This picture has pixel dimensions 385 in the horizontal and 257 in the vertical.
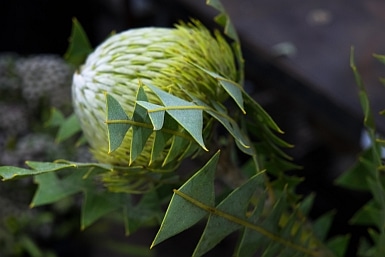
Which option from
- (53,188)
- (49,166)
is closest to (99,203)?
(53,188)

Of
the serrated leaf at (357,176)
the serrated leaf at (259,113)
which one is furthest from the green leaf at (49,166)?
the serrated leaf at (357,176)

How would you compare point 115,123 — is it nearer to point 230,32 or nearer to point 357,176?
point 230,32

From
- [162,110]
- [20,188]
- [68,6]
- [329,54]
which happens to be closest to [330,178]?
[329,54]

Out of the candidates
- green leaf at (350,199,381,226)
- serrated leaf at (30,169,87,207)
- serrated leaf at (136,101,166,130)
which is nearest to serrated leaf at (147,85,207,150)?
serrated leaf at (136,101,166,130)

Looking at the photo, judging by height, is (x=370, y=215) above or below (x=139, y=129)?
below

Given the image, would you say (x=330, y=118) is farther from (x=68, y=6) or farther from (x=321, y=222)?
(x=68, y=6)
